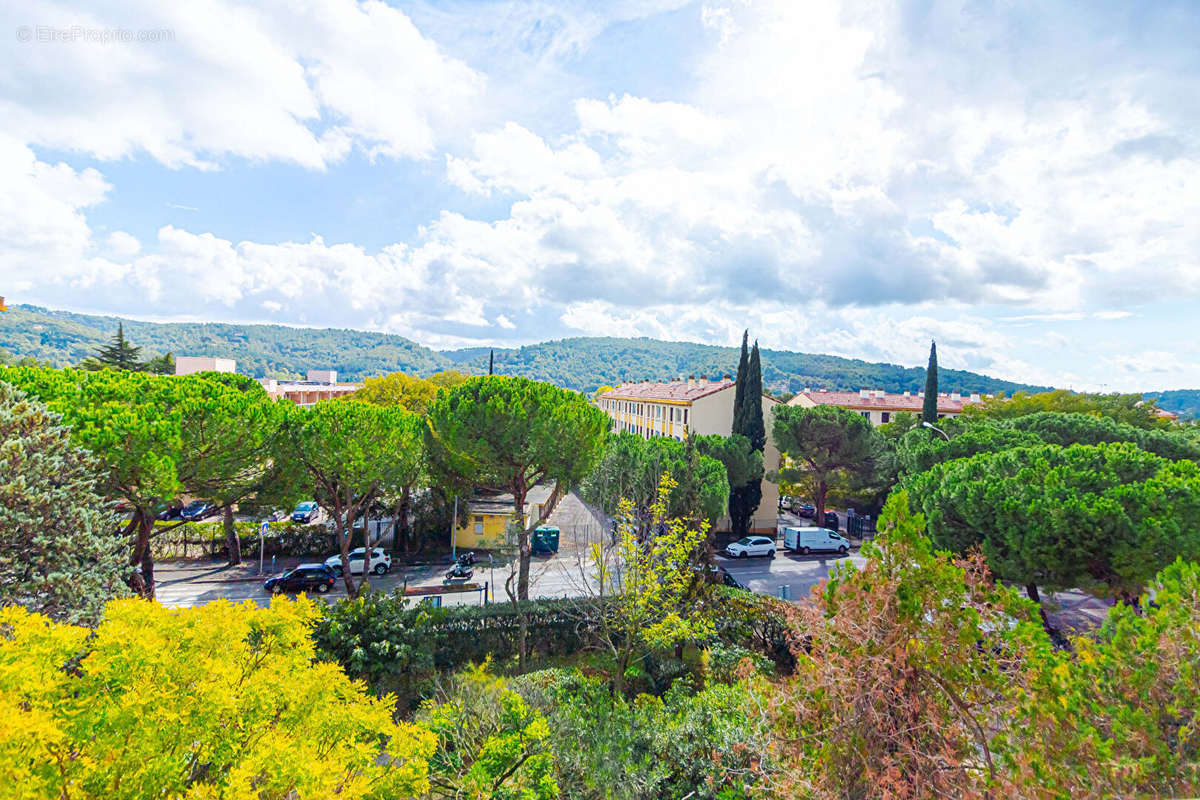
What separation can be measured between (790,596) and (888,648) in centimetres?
1776

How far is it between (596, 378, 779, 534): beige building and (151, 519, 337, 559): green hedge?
53.0ft

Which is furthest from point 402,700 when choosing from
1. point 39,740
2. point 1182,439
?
point 1182,439

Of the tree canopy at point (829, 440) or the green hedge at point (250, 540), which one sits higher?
the tree canopy at point (829, 440)

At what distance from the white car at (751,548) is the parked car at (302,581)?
18.3 metres

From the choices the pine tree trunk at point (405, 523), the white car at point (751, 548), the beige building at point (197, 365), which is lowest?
the white car at point (751, 548)

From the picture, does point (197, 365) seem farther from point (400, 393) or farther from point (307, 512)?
point (307, 512)

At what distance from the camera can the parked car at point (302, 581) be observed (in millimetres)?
20719

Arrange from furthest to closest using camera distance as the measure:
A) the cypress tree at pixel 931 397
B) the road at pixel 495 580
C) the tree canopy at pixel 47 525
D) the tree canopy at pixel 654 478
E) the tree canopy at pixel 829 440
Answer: the cypress tree at pixel 931 397, the tree canopy at pixel 829 440, the road at pixel 495 580, the tree canopy at pixel 654 478, the tree canopy at pixel 47 525

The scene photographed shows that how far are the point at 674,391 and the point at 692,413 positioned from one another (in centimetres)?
877

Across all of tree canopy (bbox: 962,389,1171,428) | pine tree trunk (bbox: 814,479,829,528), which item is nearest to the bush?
pine tree trunk (bbox: 814,479,829,528)

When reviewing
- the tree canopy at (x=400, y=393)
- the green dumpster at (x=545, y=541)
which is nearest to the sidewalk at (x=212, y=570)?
the green dumpster at (x=545, y=541)

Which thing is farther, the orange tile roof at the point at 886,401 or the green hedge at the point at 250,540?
the orange tile roof at the point at 886,401

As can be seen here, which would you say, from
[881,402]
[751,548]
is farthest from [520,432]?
[881,402]

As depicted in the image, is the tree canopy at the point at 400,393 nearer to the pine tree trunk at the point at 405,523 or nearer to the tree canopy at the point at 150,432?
the pine tree trunk at the point at 405,523
